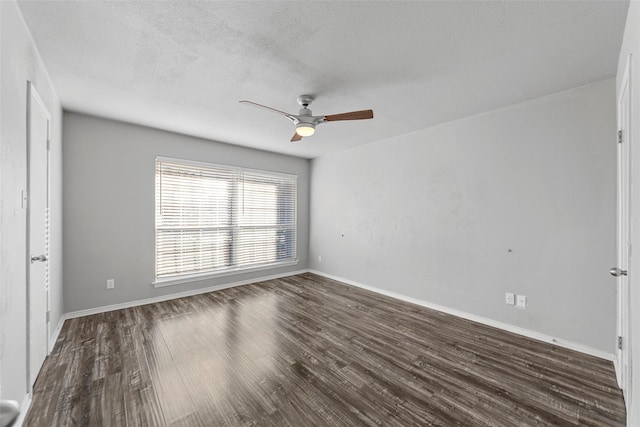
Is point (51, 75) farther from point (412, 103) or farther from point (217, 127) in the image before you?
point (412, 103)

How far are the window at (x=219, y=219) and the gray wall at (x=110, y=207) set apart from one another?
18 cm

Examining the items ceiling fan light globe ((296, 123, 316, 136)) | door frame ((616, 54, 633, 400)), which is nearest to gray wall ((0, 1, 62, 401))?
ceiling fan light globe ((296, 123, 316, 136))

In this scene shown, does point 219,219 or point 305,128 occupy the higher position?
point 305,128

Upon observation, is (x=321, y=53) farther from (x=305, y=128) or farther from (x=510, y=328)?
(x=510, y=328)

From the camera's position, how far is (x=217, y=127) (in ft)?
12.5

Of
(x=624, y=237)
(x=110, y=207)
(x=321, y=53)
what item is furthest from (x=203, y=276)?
(x=624, y=237)

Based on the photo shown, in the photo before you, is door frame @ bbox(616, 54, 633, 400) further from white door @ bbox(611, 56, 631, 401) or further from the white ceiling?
the white ceiling

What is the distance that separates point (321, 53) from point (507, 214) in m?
2.68

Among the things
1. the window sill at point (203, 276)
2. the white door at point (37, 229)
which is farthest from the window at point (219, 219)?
the white door at point (37, 229)

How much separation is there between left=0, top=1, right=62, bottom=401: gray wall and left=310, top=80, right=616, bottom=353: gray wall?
3986 mm

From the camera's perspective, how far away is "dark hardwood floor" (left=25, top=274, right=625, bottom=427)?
178cm

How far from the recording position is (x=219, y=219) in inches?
183

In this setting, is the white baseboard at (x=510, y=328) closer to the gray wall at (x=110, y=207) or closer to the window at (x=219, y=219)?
the window at (x=219, y=219)

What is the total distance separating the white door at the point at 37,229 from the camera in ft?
6.17
